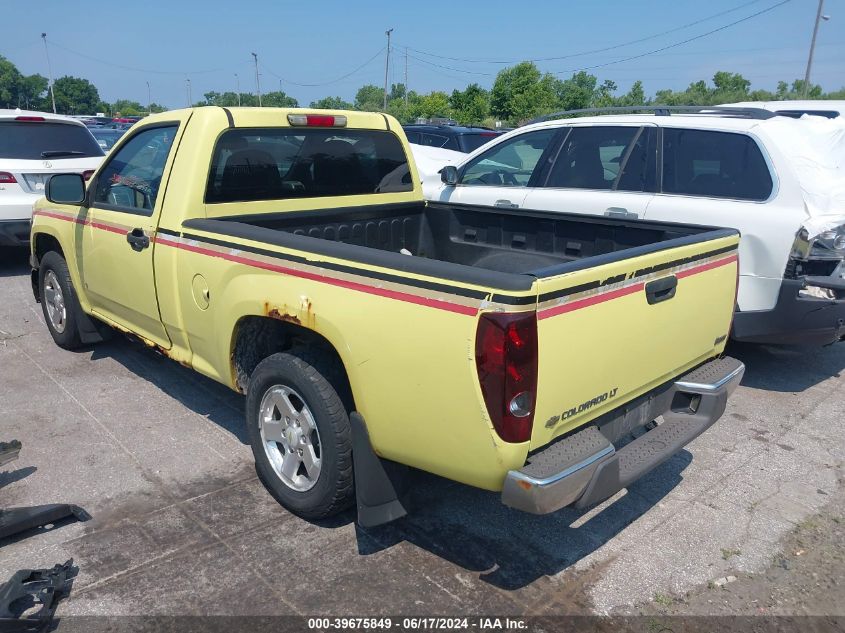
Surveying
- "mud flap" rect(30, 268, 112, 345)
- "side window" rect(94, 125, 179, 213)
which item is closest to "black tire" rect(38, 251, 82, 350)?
"mud flap" rect(30, 268, 112, 345)

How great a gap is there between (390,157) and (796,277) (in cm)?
293

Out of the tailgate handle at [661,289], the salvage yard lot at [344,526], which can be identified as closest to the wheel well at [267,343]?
the salvage yard lot at [344,526]

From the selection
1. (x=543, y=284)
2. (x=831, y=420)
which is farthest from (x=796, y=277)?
(x=543, y=284)

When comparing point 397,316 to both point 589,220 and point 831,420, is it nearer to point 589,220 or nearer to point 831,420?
point 589,220

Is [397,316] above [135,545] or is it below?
above

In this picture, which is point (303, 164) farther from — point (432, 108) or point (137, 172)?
point (432, 108)

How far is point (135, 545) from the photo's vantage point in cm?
313

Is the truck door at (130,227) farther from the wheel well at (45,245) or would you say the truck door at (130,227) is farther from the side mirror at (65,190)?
the wheel well at (45,245)

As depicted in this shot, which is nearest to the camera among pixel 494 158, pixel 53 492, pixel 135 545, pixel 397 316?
pixel 397 316

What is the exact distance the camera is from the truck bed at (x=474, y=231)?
12.8 feet

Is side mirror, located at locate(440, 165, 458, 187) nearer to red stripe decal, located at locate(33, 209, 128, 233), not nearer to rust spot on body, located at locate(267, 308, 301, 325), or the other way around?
red stripe decal, located at locate(33, 209, 128, 233)

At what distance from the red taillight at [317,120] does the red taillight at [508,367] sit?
2419 millimetres

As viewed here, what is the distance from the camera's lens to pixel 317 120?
14.1 feet

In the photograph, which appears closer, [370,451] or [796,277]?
[370,451]
